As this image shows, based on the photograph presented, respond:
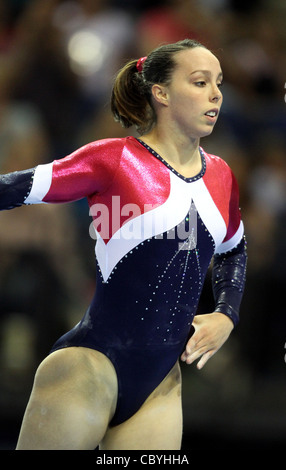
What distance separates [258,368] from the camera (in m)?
4.02

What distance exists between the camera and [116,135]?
13.7ft

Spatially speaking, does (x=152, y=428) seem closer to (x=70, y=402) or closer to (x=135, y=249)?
(x=70, y=402)

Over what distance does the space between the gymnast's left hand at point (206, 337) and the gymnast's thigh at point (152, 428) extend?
0.47 ft

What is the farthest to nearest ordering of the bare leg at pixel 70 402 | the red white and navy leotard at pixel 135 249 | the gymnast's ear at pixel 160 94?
the gymnast's ear at pixel 160 94 < the red white and navy leotard at pixel 135 249 < the bare leg at pixel 70 402

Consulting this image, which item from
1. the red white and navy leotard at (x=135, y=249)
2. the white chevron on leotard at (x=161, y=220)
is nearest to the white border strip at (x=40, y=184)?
the red white and navy leotard at (x=135, y=249)

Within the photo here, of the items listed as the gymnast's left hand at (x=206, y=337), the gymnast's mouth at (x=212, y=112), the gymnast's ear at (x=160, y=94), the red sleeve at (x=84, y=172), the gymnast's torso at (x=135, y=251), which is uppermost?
the gymnast's ear at (x=160, y=94)

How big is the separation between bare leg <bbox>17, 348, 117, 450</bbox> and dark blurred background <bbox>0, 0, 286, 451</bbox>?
1489mm

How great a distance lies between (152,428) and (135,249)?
57cm

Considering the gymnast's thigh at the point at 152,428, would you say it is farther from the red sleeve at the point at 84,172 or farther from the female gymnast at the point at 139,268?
the red sleeve at the point at 84,172

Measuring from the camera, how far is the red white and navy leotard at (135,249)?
7.39 ft

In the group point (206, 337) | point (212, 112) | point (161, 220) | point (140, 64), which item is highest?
point (140, 64)

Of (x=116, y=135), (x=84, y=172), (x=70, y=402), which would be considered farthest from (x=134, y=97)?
(x=116, y=135)

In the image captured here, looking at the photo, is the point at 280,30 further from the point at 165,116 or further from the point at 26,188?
the point at 26,188

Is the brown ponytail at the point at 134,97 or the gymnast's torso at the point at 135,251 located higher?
the brown ponytail at the point at 134,97
